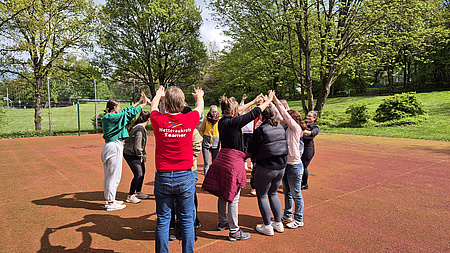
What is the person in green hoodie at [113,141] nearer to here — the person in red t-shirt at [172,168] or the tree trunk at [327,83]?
the person in red t-shirt at [172,168]

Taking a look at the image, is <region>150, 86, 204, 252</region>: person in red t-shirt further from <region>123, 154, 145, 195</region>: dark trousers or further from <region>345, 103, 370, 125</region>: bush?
<region>345, 103, 370, 125</region>: bush

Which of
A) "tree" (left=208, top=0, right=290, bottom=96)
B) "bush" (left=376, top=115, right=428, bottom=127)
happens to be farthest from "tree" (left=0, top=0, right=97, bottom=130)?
"bush" (left=376, top=115, right=428, bottom=127)

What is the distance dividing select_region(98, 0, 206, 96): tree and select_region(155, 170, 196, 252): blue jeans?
21803 millimetres

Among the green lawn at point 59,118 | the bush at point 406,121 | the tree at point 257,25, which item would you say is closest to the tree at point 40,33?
the green lawn at point 59,118

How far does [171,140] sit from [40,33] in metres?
20.7

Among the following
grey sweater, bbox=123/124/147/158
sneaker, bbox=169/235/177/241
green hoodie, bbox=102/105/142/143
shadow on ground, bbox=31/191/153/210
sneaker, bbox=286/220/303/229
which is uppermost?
green hoodie, bbox=102/105/142/143

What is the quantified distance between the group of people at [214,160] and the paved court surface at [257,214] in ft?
1.26

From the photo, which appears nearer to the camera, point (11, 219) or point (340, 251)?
point (340, 251)

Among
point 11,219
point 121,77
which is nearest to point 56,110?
point 121,77

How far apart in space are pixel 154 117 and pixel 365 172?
6641 mm

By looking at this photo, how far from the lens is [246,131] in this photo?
6.87 meters

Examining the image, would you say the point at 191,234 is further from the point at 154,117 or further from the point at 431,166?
the point at 431,166

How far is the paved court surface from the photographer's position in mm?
3504

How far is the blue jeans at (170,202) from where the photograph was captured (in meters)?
2.75
